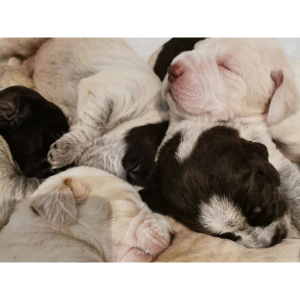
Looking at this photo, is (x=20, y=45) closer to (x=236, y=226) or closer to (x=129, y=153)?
(x=129, y=153)

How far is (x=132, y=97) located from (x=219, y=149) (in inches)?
43.5

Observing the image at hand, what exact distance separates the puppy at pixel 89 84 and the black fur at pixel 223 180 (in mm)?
830

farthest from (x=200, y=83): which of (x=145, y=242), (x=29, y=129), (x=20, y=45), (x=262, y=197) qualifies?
(x=20, y=45)

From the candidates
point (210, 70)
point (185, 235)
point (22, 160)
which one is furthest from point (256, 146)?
point (22, 160)

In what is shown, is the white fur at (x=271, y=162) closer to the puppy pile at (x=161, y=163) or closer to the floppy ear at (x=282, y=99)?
the puppy pile at (x=161, y=163)

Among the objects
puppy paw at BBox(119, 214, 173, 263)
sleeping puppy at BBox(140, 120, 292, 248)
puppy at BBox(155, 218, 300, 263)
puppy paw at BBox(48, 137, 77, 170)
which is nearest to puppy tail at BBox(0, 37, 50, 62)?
puppy paw at BBox(48, 137, 77, 170)

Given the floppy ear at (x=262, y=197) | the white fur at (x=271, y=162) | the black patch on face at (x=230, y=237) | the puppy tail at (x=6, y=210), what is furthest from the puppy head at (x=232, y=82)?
the puppy tail at (x=6, y=210)

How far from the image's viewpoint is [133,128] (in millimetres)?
2707

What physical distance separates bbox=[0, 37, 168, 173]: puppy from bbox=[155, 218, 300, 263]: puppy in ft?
3.60

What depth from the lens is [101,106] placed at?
2.76 m

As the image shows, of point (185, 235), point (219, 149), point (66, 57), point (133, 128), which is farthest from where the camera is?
point (66, 57)

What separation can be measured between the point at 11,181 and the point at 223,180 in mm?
1749
